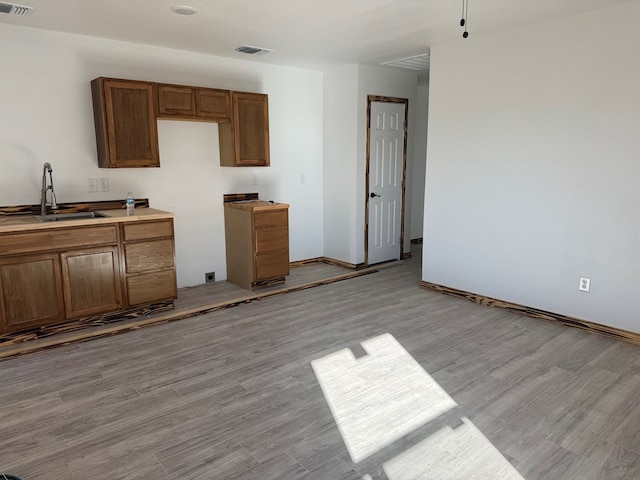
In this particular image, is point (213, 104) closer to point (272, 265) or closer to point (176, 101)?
point (176, 101)

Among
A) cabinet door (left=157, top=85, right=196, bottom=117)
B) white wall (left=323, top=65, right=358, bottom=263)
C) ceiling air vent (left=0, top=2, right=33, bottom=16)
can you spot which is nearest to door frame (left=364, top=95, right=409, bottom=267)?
white wall (left=323, top=65, right=358, bottom=263)

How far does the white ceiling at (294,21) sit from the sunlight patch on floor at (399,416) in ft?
8.26

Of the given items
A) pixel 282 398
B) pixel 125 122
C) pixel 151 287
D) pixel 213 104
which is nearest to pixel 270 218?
pixel 213 104

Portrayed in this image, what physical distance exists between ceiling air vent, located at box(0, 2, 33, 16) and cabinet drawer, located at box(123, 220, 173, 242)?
1.70 metres

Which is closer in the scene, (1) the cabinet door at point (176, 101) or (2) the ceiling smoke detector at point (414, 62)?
(1) the cabinet door at point (176, 101)

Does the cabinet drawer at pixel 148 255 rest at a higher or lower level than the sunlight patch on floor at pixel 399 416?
higher

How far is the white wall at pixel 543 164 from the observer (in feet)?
10.9

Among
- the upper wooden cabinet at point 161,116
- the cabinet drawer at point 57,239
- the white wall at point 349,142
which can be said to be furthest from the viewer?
the white wall at point 349,142

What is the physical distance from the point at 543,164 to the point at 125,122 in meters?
3.68

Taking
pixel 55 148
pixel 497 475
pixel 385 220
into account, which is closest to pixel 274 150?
pixel 385 220

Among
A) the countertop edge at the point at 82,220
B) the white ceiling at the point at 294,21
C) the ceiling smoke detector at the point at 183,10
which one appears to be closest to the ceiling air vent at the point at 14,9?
the white ceiling at the point at 294,21

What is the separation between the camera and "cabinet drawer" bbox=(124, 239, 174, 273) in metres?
3.82

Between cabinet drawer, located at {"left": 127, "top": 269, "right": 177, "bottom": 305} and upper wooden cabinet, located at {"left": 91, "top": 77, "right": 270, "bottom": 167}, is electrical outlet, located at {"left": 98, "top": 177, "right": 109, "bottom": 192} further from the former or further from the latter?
cabinet drawer, located at {"left": 127, "top": 269, "right": 177, "bottom": 305}

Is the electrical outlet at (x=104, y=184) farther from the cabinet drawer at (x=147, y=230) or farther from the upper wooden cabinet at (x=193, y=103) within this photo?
the upper wooden cabinet at (x=193, y=103)
